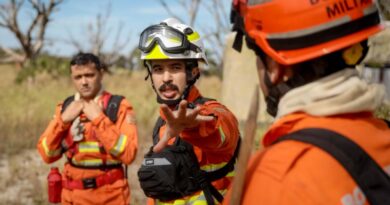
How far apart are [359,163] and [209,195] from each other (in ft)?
5.35

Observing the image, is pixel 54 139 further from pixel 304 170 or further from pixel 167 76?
pixel 304 170

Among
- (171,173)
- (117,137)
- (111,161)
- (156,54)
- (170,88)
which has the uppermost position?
→ (156,54)

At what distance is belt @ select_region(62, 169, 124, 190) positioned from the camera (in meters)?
4.22

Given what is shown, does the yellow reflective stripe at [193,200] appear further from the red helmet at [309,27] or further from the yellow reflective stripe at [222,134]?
the red helmet at [309,27]

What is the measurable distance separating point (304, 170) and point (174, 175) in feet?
5.25

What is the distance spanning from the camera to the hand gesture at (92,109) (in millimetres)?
4172

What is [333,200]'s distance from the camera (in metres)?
1.28

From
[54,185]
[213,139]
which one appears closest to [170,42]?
[213,139]

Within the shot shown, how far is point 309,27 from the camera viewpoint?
1456 millimetres

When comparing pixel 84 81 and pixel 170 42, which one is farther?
pixel 84 81

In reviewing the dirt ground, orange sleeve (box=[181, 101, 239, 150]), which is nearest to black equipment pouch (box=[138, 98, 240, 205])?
orange sleeve (box=[181, 101, 239, 150])

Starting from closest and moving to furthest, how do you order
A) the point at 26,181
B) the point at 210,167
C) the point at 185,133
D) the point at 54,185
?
the point at 185,133 → the point at 210,167 → the point at 54,185 → the point at 26,181

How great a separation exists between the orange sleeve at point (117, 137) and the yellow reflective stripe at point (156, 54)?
3.35 feet

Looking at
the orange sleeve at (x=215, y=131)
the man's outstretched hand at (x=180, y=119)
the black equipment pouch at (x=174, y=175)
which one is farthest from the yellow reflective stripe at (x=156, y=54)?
the man's outstretched hand at (x=180, y=119)
